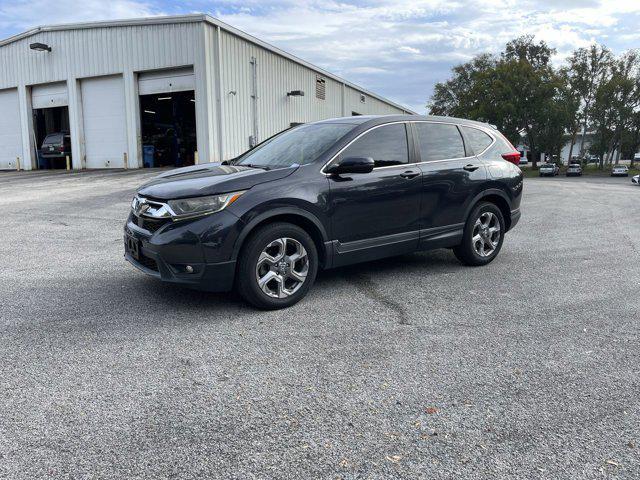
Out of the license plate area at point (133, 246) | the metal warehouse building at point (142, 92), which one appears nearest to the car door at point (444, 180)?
the license plate area at point (133, 246)

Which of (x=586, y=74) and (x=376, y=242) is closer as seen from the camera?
(x=376, y=242)

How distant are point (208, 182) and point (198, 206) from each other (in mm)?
261

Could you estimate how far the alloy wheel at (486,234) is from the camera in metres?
6.32

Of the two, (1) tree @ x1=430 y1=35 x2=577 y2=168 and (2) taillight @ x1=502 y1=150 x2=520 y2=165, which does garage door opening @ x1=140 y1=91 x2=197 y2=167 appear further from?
(1) tree @ x1=430 y1=35 x2=577 y2=168

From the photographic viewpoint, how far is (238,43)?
1002 inches

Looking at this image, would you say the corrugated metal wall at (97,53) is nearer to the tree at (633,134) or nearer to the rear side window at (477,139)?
the rear side window at (477,139)

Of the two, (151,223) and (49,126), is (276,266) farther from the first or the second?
(49,126)

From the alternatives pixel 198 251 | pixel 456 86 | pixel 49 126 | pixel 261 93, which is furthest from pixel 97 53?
pixel 456 86

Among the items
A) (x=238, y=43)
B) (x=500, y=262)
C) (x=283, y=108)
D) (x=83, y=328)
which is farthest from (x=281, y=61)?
(x=83, y=328)

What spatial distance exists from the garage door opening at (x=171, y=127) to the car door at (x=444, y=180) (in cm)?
2479

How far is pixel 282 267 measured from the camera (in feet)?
15.3

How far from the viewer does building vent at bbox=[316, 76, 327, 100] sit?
3478 centimetres

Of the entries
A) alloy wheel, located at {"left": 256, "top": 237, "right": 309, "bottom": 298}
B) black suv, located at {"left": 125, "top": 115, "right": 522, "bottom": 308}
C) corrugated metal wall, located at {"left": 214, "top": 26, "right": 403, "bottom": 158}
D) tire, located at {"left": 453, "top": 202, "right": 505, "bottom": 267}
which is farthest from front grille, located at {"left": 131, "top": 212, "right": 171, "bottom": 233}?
corrugated metal wall, located at {"left": 214, "top": 26, "right": 403, "bottom": 158}

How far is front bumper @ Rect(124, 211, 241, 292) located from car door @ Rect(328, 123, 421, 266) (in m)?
1.05
